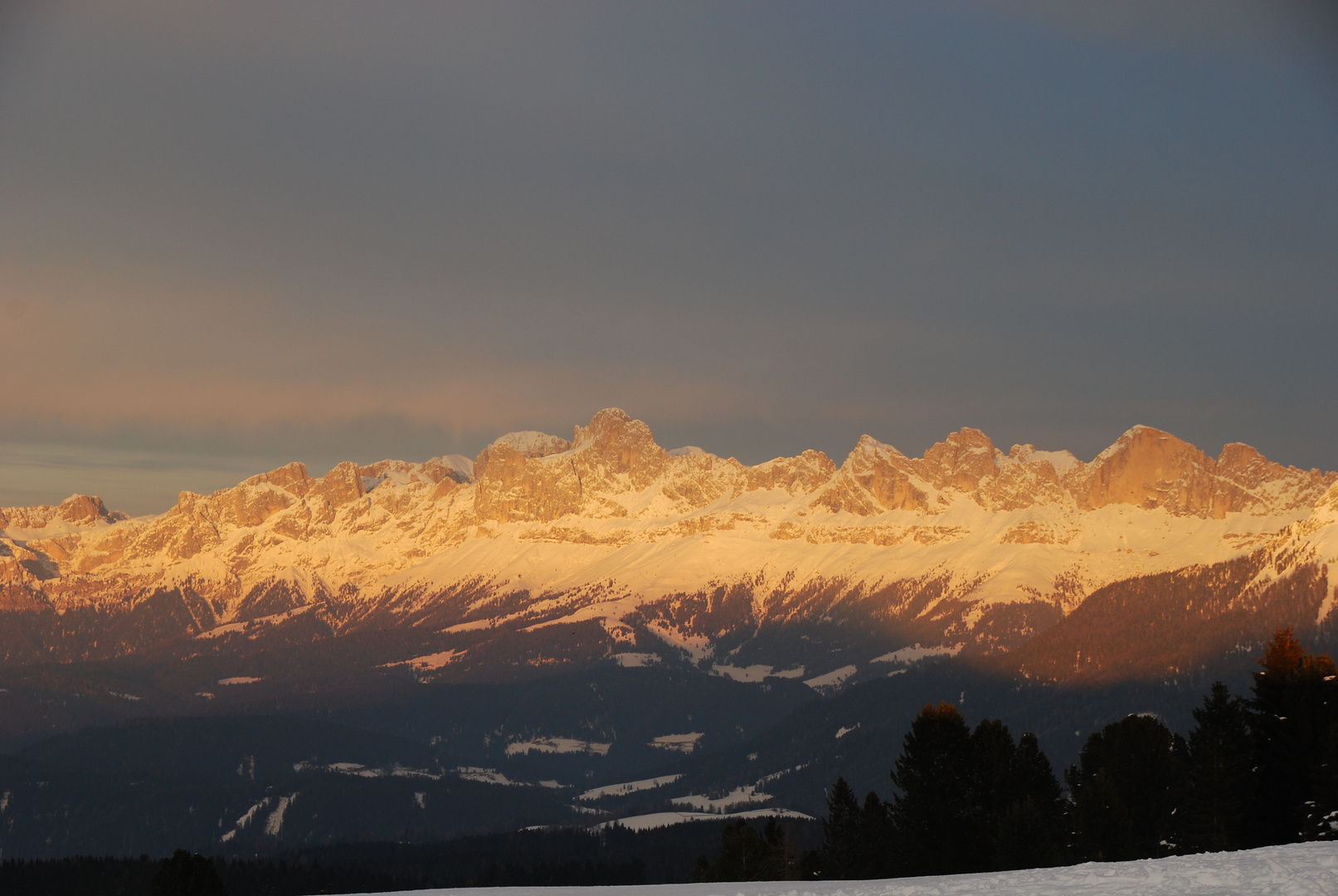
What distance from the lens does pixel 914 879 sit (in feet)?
155

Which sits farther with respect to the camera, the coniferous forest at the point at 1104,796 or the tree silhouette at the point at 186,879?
the tree silhouette at the point at 186,879

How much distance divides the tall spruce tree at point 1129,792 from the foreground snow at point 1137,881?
38481mm

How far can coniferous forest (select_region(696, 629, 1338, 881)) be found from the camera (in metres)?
71.3

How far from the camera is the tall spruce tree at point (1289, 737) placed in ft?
230

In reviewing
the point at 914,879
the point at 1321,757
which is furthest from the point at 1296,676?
the point at 914,879

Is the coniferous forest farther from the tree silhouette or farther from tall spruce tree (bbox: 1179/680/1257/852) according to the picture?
the tree silhouette

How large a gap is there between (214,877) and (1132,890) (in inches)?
3294

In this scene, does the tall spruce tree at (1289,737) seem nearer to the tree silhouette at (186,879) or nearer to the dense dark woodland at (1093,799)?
the dense dark woodland at (1093,799)

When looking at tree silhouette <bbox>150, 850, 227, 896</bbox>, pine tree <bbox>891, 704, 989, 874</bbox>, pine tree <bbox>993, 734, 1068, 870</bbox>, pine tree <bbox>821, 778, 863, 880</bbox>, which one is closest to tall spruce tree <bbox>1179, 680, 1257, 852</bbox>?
pine tree <bbox>993, 734, 1068, 870</bbox>

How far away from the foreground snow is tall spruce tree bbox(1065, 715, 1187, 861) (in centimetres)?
3848

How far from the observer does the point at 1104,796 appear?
3354 inches

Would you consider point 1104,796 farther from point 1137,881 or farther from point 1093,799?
point 1137,881

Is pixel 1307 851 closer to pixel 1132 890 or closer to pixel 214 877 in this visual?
pixel 1132 890

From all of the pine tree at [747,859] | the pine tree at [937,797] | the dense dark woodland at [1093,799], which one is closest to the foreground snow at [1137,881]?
the dense dark woodland at [1093,799]
